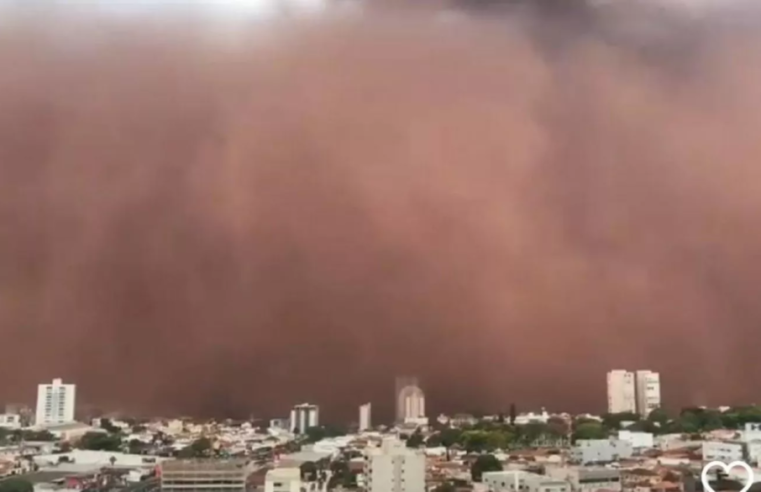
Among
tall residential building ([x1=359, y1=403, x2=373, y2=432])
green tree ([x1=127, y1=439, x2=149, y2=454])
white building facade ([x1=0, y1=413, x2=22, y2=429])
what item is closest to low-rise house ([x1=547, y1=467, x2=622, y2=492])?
tall residential building ([x1=359, y1=403, x2=373, y2=432])

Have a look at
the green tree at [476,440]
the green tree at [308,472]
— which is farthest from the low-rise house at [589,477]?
the green tree at [308,472]

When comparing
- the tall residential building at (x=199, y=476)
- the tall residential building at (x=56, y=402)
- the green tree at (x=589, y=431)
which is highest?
the tall residential building at (x=56, y=402)

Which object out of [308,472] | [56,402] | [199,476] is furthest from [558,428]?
[56,402]

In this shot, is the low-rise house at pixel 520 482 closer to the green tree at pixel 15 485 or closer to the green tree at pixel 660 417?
the green tree at pixel 660 417

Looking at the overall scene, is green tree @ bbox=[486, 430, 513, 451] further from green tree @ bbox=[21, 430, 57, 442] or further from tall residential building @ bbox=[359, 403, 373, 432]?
green tree @ bbox=[21, 430, 57, 442]

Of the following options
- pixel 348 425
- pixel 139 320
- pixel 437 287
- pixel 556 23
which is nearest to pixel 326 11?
pixel 556 23
